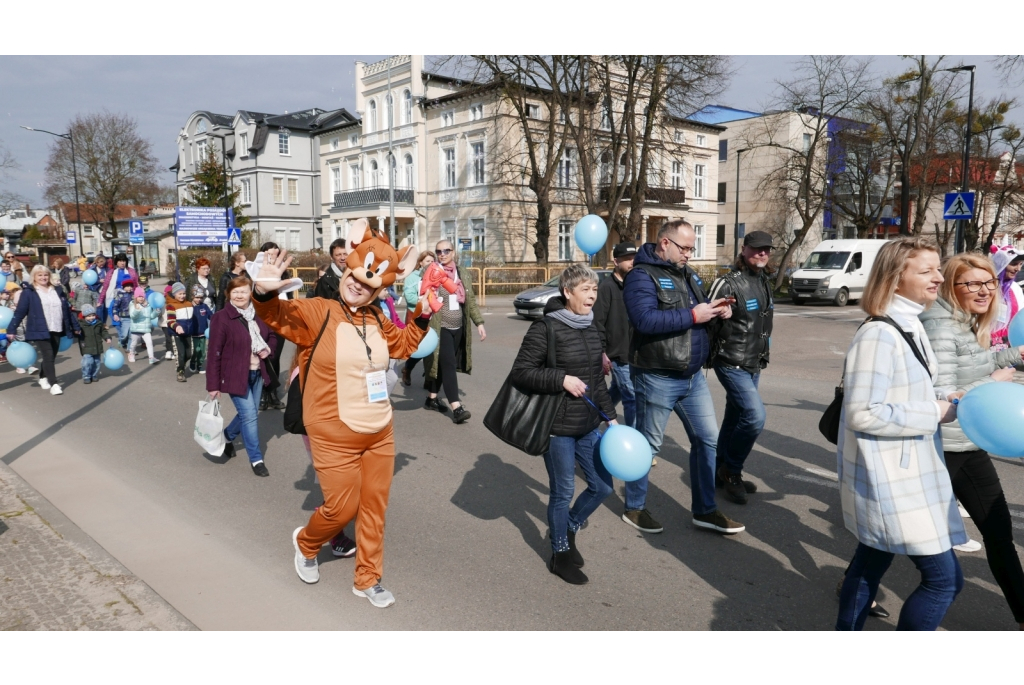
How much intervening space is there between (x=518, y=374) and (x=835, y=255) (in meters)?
26.2

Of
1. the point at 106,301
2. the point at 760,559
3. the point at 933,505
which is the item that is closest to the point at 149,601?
the point at 760,559

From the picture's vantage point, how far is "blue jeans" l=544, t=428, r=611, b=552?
4176 millimetres

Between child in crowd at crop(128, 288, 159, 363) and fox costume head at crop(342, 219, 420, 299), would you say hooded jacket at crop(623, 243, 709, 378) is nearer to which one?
fox costume head at crop(342, 219, 420, 299)

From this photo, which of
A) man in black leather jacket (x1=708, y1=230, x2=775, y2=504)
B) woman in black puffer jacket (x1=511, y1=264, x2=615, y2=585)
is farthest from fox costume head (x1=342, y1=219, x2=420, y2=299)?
man in black leather jacket (x1=708, y1=230, x2=775, y2=504)

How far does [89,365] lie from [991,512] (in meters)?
11.5

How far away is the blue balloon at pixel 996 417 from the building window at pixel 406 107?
144ft

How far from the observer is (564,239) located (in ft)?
139

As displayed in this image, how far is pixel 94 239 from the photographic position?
81375 millimetres

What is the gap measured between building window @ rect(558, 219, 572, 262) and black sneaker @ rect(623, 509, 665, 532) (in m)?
36.9

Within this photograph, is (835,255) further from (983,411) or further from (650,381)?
(983,411)

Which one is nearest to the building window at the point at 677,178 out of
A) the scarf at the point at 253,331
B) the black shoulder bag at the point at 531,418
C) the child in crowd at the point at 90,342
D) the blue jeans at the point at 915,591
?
the child in crowd at the point at 90,342

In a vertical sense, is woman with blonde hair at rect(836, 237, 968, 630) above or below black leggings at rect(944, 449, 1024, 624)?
above

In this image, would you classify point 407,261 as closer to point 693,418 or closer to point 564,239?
point 693,418

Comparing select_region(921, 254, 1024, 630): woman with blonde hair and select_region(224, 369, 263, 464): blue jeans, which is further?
select_region(224, 369, 263, 464): blue jeans
